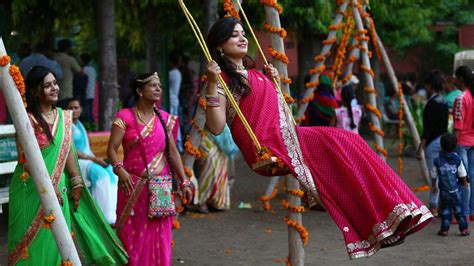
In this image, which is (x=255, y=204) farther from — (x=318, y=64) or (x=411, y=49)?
(x=411, y=49)

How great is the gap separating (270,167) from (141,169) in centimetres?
145

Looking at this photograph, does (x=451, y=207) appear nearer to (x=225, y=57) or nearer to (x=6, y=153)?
(x=225, y=57)

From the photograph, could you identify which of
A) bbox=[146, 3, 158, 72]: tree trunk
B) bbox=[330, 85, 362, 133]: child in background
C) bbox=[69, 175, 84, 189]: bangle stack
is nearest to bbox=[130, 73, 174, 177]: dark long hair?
bbox=[69, 175, 84, 189]: bangle stack

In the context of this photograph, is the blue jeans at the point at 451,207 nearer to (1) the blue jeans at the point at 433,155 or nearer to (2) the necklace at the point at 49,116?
(1) the blue jeans at the point at 433,155

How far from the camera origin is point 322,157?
5969mm

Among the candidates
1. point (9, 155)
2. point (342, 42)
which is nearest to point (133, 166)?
point (9, 155)

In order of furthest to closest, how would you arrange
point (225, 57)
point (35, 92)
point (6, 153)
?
point (6, 153) < point (35, 92) < point (225, 57)

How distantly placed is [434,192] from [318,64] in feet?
6.53

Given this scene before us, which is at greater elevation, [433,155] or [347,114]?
[347,114]

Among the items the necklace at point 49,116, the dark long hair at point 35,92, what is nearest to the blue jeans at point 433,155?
the necklace at point 49,116

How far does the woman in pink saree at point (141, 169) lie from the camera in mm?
7020

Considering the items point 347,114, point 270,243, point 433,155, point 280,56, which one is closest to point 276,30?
point 280,56

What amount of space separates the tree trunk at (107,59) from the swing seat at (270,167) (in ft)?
19.0

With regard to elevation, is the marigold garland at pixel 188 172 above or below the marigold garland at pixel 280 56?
below
